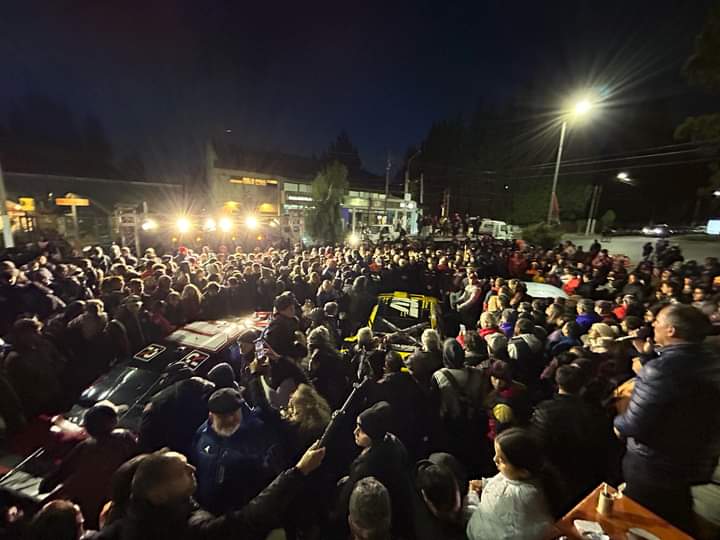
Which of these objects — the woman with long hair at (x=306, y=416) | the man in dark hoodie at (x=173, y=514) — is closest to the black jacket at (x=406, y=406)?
the woman with long hair at (x=306, y=416)

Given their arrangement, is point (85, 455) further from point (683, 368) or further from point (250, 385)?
point (683, 368)

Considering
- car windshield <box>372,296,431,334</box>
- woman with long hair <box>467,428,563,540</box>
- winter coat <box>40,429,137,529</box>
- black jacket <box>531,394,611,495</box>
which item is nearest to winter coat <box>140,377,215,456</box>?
winter coat <box>40,429,137,529</box>

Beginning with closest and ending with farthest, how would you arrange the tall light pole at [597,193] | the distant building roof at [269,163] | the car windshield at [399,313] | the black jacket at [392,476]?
1. the black jacket at [392,476]
2. the car windshield at [399,313]
3. the distant building roof at [269,163]
4. the tall light pole at [597,193]

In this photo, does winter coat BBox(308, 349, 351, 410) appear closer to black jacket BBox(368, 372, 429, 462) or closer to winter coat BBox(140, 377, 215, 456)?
black jacket BBox(368, 372, 429, 462)

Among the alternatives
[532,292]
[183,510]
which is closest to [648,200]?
[532,292]

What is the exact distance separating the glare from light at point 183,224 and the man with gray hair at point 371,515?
1663 centimetres

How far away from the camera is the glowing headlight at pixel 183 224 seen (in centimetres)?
1548

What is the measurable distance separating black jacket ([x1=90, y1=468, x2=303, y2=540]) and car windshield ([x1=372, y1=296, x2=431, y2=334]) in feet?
13.5

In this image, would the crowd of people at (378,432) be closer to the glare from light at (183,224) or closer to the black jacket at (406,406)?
the black jacket at (406,406)

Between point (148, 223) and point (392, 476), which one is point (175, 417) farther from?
point (148, 223)

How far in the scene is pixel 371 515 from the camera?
1724mm

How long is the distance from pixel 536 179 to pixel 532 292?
33.8m

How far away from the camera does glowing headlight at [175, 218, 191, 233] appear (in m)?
15.5

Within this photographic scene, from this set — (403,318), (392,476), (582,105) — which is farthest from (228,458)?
(582,105)
